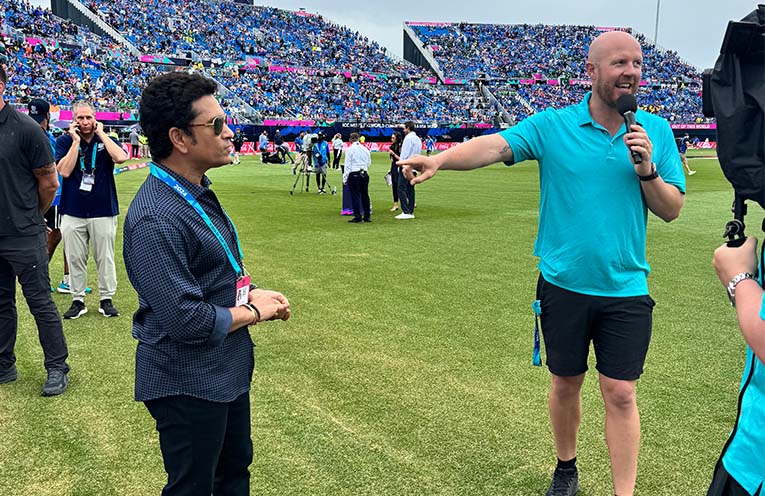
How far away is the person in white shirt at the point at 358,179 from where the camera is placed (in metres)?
12.6

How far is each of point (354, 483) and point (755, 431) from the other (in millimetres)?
2164

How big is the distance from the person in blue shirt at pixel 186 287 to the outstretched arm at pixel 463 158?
931mm

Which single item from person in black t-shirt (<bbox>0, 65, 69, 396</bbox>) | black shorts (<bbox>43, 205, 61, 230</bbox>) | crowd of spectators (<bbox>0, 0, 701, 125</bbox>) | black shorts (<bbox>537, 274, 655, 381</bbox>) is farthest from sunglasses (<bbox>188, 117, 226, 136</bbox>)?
crowd of spectators (<bbox>0, 0, 701, 125</bbox>)

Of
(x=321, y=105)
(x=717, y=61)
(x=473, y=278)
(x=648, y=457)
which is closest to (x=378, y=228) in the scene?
(x=473, y=278)

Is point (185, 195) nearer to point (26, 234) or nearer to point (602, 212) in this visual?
point (602, 212)

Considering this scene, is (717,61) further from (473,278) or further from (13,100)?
(13,100)

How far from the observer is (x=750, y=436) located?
1562 millimetres

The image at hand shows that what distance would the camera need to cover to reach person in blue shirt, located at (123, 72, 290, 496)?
1.98m

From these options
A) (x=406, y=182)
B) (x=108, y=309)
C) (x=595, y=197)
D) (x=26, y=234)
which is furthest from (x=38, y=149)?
(x=406, y=182)

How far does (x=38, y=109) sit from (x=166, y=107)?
15.0 ft

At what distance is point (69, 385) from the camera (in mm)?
4438

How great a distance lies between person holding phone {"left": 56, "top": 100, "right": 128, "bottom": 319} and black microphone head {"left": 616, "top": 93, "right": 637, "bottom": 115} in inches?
187

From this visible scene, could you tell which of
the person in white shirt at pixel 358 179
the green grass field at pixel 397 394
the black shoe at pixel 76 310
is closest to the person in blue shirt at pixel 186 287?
the green grass field at pixel 397 394

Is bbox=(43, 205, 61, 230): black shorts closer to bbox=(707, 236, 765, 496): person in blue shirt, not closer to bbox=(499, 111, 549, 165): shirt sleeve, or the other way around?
bbox=(499, 111, 549, 165): shirt sleeve
